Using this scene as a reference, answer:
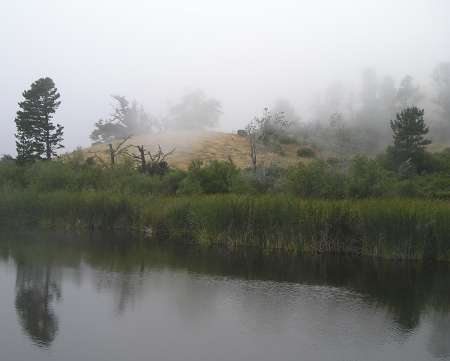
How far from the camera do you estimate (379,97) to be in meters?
76.1

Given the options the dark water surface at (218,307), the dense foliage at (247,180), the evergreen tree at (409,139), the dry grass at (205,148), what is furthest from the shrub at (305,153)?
the dark water surface at (218,307)

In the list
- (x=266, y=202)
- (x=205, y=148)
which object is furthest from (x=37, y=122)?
(x=266, y=202)

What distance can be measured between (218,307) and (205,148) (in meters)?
46.3

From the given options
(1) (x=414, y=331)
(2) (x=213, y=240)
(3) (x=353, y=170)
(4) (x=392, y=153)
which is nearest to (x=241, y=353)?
(1) (x=414, y=331)

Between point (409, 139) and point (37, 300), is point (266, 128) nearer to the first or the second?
point (409, 139)

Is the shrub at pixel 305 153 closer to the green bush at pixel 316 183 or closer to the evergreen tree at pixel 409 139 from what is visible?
the evergreen tree at pixel 409 139

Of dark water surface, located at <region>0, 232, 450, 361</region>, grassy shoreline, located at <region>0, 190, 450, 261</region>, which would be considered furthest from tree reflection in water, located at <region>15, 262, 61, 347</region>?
grassy shoreline, located at <region>0, 190, 450, 261</region>

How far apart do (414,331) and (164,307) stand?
5.89m

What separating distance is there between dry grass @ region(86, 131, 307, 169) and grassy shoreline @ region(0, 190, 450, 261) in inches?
878

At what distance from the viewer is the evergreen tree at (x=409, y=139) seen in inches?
1657

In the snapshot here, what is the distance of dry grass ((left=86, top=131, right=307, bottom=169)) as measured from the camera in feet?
179

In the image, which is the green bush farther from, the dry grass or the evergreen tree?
the dry grass

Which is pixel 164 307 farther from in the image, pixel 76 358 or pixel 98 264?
pixel 98 264

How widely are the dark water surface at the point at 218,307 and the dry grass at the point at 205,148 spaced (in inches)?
1283
